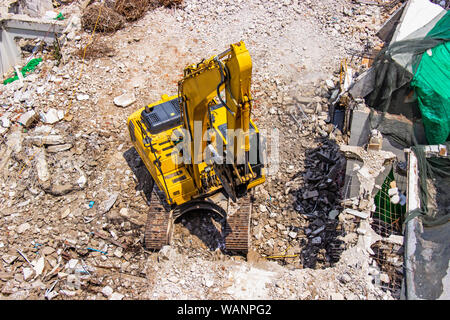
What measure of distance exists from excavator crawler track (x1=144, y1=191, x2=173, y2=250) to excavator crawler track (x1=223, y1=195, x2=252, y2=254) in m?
1.29

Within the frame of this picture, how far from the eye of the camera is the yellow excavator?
7336mm

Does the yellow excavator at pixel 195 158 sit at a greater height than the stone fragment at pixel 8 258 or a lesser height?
greater

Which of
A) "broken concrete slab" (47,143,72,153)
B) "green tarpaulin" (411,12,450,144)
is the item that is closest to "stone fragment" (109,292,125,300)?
"broken concrete slab" (47,143,72,153)

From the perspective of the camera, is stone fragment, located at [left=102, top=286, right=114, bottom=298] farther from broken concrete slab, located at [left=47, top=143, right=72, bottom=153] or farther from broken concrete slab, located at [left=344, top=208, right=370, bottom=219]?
broken concrete slab, located at [left=344, top=208, right=370, bottom=219]

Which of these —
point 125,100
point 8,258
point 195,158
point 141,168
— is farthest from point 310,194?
point 8,258

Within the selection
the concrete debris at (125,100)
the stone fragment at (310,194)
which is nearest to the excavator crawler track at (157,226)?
the stone fragment at (310,194)

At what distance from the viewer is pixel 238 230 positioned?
28.3 feet

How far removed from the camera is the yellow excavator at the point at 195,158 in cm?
734

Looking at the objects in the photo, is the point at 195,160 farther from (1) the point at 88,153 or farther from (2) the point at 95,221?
(1) the point at 88,153

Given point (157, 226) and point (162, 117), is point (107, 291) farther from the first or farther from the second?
point (162, 117)

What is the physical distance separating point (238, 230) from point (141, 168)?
11.5ft

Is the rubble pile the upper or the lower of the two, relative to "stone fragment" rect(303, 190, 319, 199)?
upper

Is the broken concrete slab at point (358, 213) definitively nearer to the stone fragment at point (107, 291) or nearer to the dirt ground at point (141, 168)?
the dirt ground at point (141, 168)
